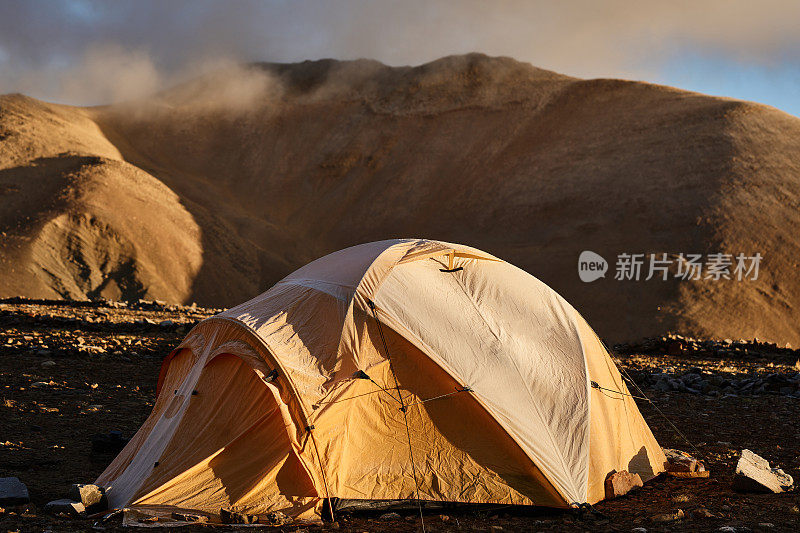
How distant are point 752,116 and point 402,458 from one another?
5253 centimetres

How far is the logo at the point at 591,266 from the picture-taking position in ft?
134

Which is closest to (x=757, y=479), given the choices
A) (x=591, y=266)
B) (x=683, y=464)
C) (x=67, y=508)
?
(x=683, y=464)

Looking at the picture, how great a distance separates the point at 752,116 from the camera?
50875 mm

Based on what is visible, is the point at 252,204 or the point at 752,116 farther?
the point at 252,204

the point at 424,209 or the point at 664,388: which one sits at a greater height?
the point at 424,209

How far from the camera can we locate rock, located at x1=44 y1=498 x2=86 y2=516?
20.8 feet

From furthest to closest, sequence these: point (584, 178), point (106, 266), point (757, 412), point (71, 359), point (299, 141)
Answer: point (299, 141) → point (584, 178) → point (106, 266) → point (71, 359) → point (757, 412)

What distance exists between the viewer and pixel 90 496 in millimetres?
6520

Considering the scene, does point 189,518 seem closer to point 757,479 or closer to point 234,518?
point 234,518

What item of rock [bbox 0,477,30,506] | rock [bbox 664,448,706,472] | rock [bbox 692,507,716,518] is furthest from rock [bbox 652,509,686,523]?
rock [bbox 0,477,30,506]

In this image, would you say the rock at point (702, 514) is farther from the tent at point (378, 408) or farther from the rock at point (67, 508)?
the rock at point (67, 508)

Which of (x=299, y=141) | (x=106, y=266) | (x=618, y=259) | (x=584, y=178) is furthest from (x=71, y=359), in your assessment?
(x=299, y=141)

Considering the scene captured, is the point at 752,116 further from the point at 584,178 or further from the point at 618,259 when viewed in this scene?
the point at 618,259

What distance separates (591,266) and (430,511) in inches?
1451
